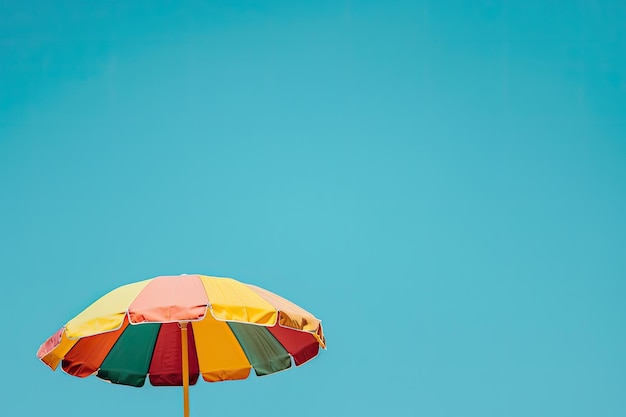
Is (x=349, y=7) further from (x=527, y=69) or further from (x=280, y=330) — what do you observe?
(x=280, y=330)

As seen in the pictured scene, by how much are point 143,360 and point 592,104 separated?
681 centimetres

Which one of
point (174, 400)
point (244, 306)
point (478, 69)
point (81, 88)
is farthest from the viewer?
point (478, 69)

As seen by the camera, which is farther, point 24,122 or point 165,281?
point 24,122

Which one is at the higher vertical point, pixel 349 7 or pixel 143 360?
pixel 349 7

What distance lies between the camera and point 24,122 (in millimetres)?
9102

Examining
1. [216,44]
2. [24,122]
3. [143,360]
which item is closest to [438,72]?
[216,44]

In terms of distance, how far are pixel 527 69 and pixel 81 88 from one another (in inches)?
219

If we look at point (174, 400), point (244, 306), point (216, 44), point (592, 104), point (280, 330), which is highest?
point (216, 44)

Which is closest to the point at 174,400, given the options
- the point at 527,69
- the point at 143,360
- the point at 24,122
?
the point at 143,360

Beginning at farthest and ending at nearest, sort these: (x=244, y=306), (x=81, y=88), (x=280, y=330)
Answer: (x=81, y=88), (x=280, y=330), (x=244, y=306)

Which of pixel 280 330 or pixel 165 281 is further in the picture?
pixel 280 330

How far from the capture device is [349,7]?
968 cm

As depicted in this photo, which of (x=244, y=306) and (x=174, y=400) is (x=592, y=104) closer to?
(x=174, y=400)

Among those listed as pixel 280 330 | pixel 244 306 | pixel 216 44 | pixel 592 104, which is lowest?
pixel 244 306
